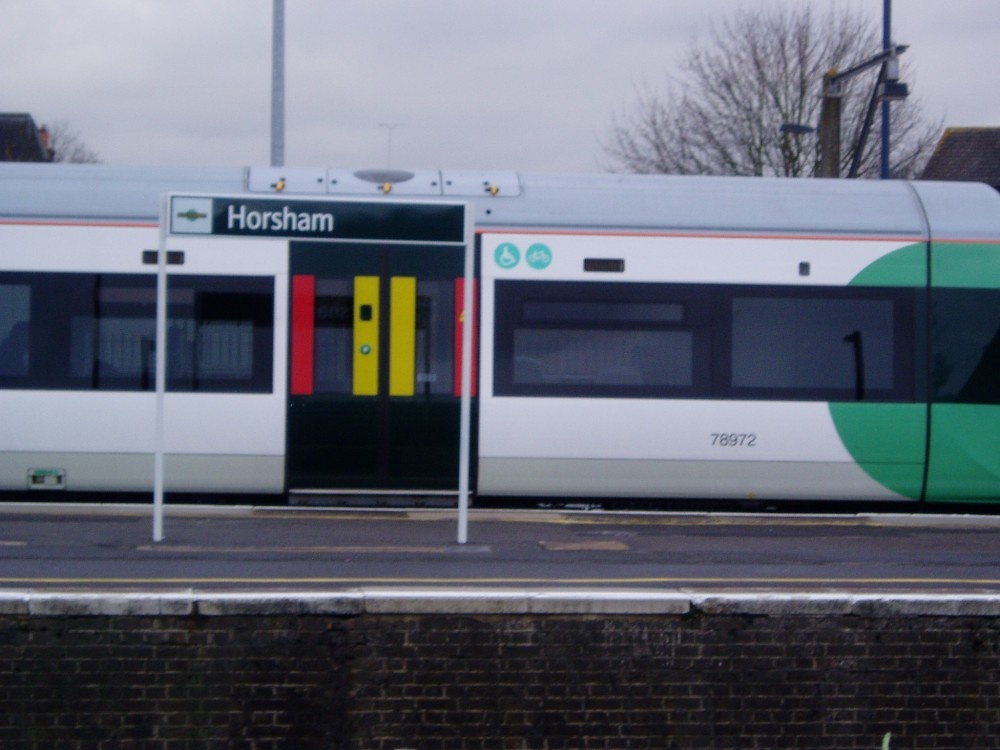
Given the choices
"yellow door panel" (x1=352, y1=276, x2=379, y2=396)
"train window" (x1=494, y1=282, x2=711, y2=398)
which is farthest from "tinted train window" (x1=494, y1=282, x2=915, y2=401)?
"yellow door panel" (x1=352, y1=276, x2=379, y2=396)

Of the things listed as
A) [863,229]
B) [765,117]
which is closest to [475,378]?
[863,229]

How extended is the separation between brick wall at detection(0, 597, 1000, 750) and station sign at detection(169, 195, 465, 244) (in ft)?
10.9

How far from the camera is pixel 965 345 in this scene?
1245 cm

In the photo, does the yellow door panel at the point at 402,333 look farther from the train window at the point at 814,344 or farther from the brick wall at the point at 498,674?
the brick wall at the point at 498,674

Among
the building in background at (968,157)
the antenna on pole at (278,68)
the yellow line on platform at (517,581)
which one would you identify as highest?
the building in background at (968,157)

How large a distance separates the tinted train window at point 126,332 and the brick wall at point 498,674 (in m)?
5.81

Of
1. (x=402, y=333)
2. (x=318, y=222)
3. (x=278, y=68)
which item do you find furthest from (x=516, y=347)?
(x=278, y=68)

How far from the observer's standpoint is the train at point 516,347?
39.7 feet

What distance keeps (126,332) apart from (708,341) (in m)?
5.48

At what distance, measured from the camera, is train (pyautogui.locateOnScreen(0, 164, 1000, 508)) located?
12094 mm

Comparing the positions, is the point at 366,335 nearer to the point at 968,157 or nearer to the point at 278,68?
the point at 278,68

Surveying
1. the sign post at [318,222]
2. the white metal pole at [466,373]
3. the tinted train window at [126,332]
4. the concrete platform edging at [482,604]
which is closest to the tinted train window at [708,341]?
the tinted train window at [126,332]

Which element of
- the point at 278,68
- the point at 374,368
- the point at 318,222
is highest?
the point at 278,68

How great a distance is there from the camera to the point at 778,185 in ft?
41.9
